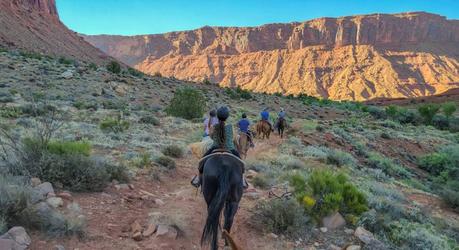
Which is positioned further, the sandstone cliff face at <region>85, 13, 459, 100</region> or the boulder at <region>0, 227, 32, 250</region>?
the sandstone cliff face at <region>85, 13, 459, 100</region>

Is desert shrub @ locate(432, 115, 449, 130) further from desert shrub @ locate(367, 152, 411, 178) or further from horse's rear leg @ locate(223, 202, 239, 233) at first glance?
horse's rear leg @ locate(223, 202, 239, 233)

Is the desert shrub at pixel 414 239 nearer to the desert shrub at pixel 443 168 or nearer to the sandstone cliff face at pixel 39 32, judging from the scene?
the desert shrub at pixel 443 168

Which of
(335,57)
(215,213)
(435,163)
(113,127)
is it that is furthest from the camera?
(335,57)

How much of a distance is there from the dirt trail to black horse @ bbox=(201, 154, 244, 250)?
83 cm

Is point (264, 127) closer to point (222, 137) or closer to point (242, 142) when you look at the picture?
point (242, 142)

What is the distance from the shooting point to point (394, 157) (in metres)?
22.4

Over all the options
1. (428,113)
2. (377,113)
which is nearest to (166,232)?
(428,113)

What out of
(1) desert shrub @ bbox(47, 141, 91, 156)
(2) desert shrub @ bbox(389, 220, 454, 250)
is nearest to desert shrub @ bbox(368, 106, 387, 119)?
(2) desert shrub @ bbox(389, 220, 454, 250)

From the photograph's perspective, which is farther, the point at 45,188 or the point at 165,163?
the point at 165,163

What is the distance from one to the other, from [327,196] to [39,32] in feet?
279

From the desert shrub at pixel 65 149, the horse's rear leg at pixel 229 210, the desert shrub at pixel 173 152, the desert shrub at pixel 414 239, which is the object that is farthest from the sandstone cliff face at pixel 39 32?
the desert shrub at pixel 414 239

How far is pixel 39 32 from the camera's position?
80875 mm

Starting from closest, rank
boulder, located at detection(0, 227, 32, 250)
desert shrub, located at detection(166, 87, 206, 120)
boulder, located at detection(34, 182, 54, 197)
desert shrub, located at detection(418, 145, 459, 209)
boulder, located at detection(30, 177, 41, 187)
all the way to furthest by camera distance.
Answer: boulder, located at detection(0, 227, 32, 250), boulder, located at detection(34, 182, 54, 197), boulder, located at detection(30, 177, 41, 187), desert shrub, located at detection(418, 145, 459, 209), desert shrub, located at detection(166, 87, 206, 120)

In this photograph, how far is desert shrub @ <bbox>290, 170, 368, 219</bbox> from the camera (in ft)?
26.2
